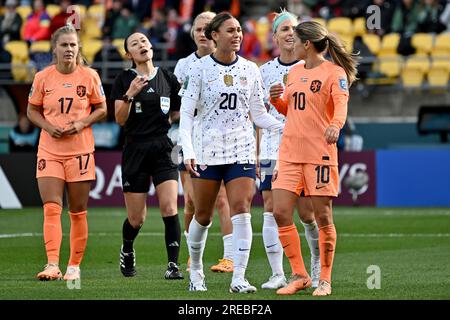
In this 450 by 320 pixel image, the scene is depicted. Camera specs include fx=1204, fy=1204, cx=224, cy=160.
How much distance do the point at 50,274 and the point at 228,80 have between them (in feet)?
9.19

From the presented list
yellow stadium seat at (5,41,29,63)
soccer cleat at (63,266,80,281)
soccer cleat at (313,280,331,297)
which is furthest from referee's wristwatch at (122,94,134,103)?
yellow stadium seat at (5,41,29,63)

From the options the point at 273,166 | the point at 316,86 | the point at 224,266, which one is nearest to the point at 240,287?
the point at 273,166

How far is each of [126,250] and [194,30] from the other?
2.54 meters

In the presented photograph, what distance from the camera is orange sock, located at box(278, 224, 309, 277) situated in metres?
10.5

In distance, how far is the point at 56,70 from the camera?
39.9 ft

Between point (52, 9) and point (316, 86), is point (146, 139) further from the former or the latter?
point (52, 9)

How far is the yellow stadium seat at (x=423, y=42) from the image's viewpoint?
92.0ft

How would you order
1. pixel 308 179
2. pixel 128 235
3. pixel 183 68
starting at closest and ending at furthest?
pixel 308 179, pixel 128 235, pixel 183 68

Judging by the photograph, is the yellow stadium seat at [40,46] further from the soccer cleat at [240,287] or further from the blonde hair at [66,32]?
the soccer cleat at [240,287]

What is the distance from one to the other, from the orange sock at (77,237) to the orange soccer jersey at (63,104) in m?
0.63

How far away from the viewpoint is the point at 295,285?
1047cm

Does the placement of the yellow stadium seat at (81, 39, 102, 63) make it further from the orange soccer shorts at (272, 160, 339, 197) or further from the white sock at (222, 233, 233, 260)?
the orange soccer shorts at (272, 160, 339, 197)

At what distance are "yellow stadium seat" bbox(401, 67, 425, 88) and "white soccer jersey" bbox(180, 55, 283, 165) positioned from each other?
17515 mm
